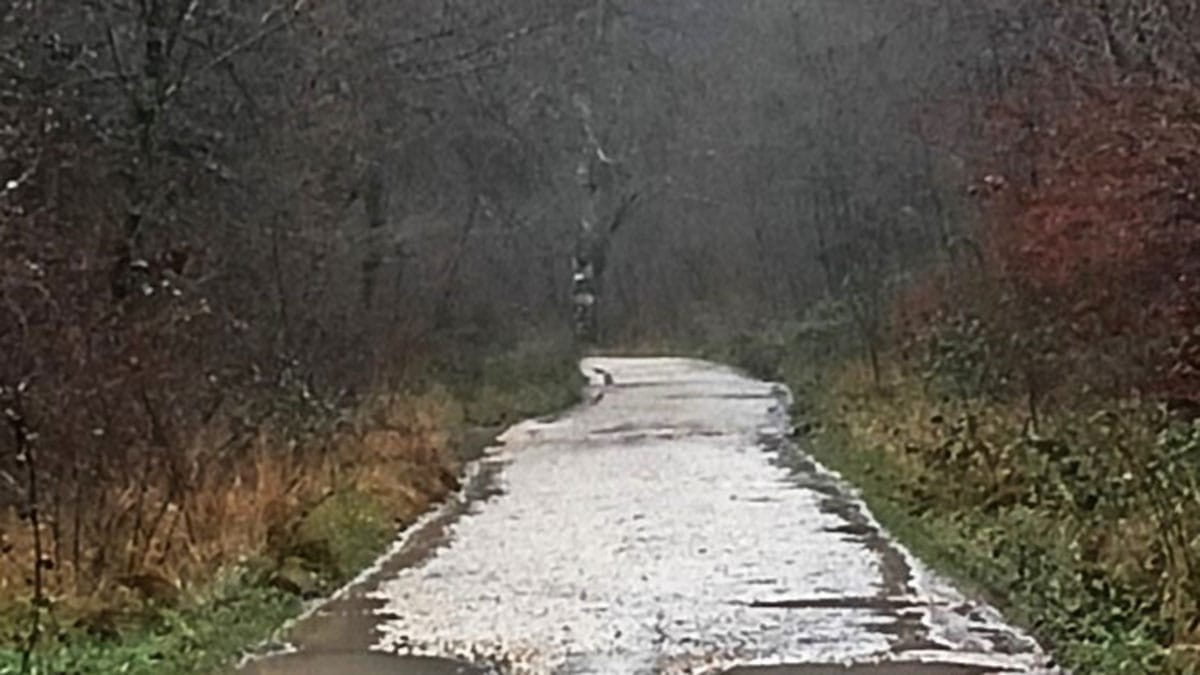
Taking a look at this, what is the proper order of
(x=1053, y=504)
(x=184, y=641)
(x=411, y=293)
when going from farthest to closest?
(x=411, y=293)
(x=1053, y=504)
(x=184, y=641)

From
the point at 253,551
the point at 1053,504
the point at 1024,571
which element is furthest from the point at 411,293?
the point at 1024,571

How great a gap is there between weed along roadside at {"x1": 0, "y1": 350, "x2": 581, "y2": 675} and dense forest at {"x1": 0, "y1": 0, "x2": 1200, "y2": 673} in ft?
0.19

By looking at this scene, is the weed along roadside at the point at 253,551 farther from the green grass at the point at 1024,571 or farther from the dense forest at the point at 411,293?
the green grass at the point at 1024,571

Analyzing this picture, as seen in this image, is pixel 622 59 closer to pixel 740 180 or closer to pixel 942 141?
pixel 740 180

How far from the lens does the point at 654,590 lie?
607 inches

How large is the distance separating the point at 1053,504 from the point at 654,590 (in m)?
3.44

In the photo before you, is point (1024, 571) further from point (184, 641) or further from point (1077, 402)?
point (184, 641)

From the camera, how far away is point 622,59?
52000 millimetres

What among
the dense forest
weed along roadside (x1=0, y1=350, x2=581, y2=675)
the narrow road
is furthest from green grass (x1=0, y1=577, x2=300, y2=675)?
the narrow road

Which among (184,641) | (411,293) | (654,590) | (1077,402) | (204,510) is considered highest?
(411,293)

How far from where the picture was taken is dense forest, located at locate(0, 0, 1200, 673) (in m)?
14.0

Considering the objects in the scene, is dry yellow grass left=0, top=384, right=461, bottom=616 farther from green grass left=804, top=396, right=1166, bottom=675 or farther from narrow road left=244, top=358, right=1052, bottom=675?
green grass left=804, top=396, right=1166, bottom=675

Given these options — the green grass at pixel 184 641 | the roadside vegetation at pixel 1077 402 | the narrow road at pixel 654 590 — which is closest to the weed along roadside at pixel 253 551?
the green grass at pixel 184 641

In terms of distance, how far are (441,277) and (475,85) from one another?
590 cm
